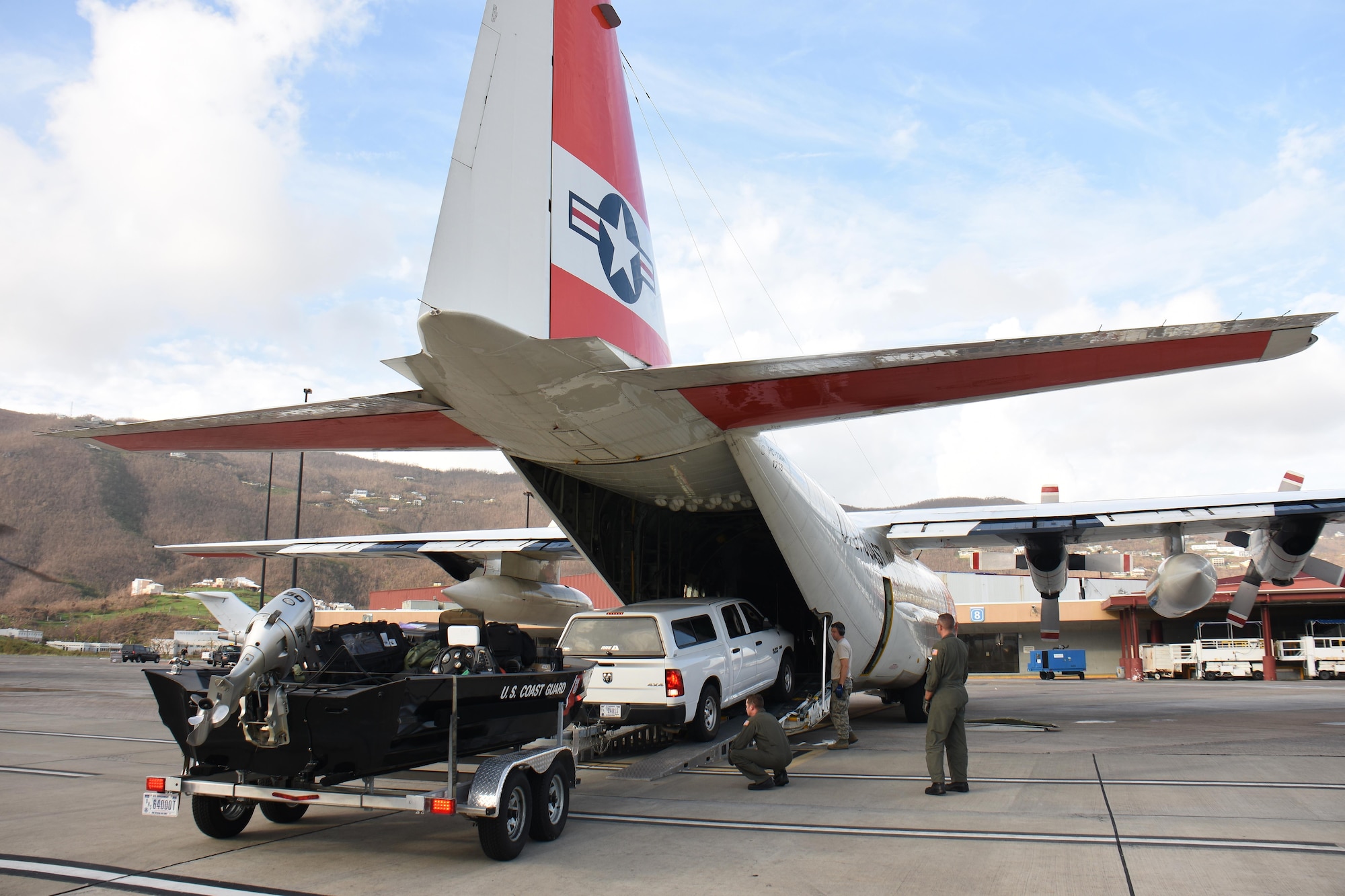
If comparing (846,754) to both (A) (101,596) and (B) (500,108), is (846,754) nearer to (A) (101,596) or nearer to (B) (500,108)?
(B) (500,108)

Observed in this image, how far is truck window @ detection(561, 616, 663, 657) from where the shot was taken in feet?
33.7

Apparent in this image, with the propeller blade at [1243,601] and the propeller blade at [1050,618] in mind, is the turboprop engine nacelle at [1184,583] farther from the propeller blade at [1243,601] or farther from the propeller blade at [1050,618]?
the propeller blade at [1243,601]

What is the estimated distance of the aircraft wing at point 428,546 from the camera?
16.4 m

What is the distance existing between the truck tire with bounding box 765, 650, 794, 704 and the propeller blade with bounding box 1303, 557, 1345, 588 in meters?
9.99

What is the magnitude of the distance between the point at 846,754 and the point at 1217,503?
8163 mm

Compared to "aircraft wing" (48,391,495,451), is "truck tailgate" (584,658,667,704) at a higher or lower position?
lower

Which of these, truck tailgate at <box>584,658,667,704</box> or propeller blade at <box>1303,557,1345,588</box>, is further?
propeller blade at <box>1303,557,1345,588</box>

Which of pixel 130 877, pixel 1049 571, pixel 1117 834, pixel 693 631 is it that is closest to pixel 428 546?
pixel 693 631

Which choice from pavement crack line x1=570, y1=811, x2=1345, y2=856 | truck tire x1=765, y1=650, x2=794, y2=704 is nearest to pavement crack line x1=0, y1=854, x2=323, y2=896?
pavement crack line x1=570, y1=811, x2=1345, y2=856

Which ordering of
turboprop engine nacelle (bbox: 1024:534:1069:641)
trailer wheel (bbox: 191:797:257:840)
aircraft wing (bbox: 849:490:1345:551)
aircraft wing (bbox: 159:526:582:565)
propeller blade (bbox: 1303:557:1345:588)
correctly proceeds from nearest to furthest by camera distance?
trailer wheel (bbox: 191:797:257:840) → aircraft wing (bbox: 849:490:1345:551) → turboprop engine nacelle (bbox: 1024:534:1069:641) → propeller blade (bbox: 1303:557:1345:588) → aircraft wing (bbox: 159:526:582:565)

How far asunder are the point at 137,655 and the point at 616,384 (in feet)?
151

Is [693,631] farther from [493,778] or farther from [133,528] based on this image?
[133,528]

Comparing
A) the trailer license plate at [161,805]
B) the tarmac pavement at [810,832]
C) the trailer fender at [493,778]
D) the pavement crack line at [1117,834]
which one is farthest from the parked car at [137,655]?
the pavement crack line at [1117,834]

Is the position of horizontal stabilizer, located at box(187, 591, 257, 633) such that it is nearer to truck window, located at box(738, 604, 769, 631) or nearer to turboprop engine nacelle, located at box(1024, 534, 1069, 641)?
truck window, located at box(738, 604, 769, 631)
